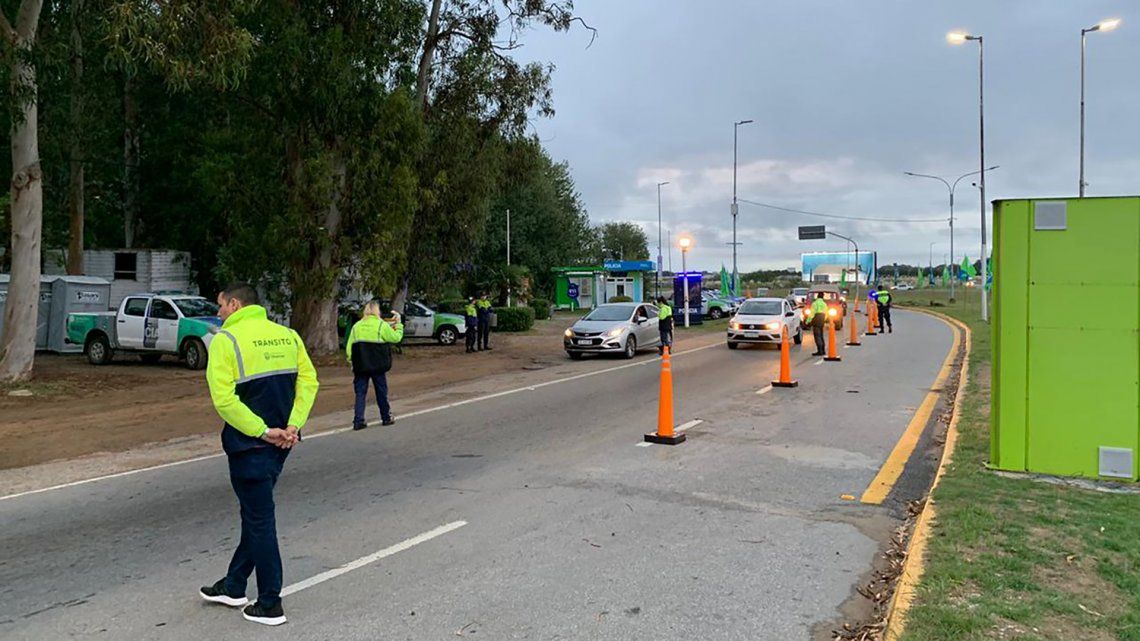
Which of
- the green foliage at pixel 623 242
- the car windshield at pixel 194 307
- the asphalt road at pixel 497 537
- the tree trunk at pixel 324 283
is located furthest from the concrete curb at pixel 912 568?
the green foliage at pixel 623 242

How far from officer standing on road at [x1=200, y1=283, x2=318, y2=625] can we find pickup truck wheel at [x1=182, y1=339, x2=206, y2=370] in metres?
16.0

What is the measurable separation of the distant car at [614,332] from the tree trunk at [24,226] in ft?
40.1

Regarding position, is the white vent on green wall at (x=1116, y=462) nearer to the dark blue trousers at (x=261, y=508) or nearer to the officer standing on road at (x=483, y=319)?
the dark blue trousers at (x=261, y=508)

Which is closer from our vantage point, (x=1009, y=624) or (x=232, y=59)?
(x=1009, y=624)

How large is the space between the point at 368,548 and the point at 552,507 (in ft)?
5.41

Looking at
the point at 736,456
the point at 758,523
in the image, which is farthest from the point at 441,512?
the point at 736,456

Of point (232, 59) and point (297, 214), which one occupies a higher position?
point (232, 59)

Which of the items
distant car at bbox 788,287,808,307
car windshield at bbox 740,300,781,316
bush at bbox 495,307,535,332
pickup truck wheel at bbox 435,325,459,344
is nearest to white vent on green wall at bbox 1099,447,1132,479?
car windshield at bbox 740,300,781,316

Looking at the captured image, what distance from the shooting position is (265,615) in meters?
4.34

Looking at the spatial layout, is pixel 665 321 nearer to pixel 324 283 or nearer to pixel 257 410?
pixel 324 283

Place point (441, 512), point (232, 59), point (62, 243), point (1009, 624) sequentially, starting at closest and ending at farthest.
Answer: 1. point (1009, 624)
2. point (441, 512)
3. point (232, 59)
4. point (62, 243)

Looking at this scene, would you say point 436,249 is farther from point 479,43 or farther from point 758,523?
point 758,523

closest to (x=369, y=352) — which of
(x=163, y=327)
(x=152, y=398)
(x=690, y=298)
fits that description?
(x=152, y=398)

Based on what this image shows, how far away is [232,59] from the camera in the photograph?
47.4 feet
